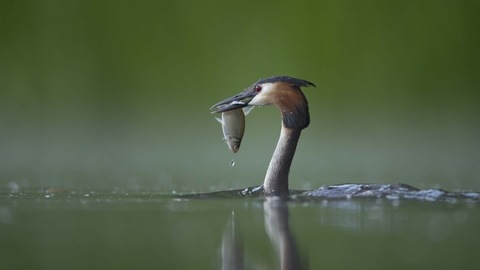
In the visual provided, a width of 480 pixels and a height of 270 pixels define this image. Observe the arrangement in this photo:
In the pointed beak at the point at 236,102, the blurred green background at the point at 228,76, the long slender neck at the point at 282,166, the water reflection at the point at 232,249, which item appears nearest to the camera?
the water reflection at the point at 232,249

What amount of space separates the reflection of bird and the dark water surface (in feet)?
1.61

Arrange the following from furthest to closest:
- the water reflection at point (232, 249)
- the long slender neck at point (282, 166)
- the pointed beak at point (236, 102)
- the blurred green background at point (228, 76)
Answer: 1. the blurred green background at point (228, 76)
2. the pointed beak at point (236, 102)
3. the long slender neck at point (282, 166)
4. the water reflection at point (232, 249)

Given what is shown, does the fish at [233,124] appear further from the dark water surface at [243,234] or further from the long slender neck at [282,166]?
the dark water surface at [243,234]

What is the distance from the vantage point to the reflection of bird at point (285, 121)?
3156 mm

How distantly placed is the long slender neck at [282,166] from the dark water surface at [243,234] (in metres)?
0.47

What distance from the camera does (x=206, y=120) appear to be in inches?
272

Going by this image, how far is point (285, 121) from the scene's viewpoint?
10.5 ft

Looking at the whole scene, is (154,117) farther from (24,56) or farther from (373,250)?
(373,250)

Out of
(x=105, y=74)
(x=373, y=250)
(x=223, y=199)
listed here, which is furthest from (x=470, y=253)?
(x=105, y=74)

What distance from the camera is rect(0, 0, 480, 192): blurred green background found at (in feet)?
22.2

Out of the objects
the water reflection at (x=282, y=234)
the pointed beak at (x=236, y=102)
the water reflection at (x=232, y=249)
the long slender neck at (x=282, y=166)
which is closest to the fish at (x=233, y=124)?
the pointed beak at (x=236, y=102)

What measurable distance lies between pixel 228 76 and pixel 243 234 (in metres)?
5.53

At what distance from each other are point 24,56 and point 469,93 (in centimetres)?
529

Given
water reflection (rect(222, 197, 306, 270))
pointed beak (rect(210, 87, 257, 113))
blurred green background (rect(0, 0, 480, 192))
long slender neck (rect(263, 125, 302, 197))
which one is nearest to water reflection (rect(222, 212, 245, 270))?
water reflection (rect(222, 197, 306, 270))
